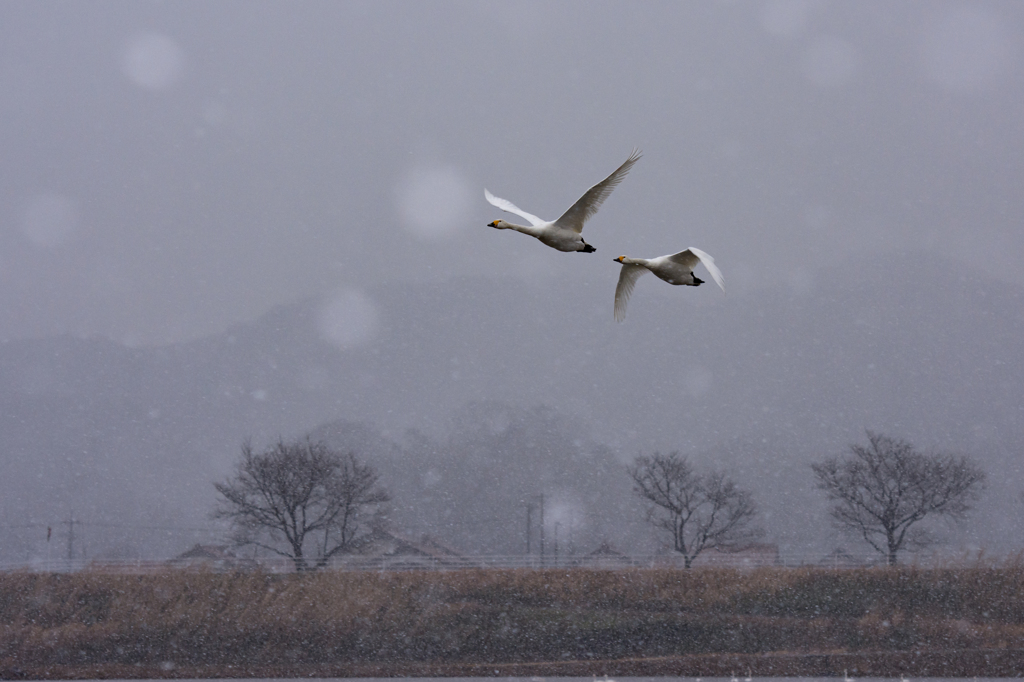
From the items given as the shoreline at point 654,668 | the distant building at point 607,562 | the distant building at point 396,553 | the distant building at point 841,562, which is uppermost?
the distant building at point 396,553

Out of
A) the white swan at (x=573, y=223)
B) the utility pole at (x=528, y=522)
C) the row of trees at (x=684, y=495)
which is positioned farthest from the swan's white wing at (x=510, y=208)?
the utility pole at (x=528, y=522)

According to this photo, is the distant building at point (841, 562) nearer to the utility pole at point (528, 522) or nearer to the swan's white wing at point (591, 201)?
the swan's white wing at point (591, 201)

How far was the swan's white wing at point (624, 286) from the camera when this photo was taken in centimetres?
934

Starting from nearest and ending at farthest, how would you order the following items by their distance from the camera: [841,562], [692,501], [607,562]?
[841,562] → [607,562] → [692,501]

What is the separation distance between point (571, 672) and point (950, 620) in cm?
1442

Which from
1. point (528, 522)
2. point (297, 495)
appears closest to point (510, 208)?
point (297, 495)

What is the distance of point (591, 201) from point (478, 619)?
29.8m

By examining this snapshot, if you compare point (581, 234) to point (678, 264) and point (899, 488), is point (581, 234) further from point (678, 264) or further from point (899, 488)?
point (899, 488)

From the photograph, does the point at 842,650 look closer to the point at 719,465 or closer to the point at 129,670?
the point at 129,670

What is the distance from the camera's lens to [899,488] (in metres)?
52.2

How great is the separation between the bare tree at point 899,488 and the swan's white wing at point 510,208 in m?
45.0

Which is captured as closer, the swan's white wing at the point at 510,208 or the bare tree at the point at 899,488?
the swan's white wing at the point at 510,208

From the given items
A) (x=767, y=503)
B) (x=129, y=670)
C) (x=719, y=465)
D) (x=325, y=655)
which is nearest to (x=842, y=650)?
(x=325, y=655)

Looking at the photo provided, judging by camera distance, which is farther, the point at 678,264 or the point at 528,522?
the point at 528,522
